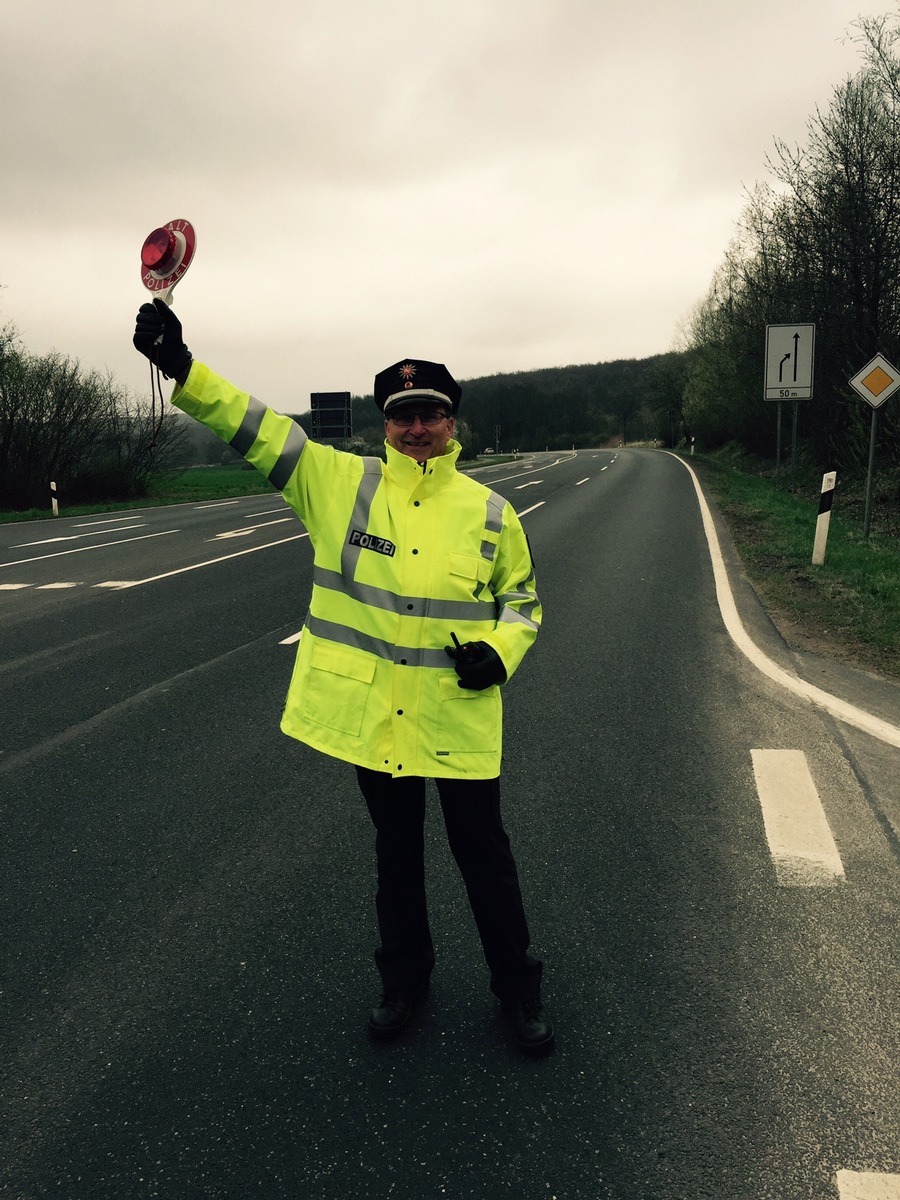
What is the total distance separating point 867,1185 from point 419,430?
224 cm

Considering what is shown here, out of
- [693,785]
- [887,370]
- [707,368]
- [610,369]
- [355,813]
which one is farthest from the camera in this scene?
[610,369]

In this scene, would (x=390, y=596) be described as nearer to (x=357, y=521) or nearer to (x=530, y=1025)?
(x=357, y=521)

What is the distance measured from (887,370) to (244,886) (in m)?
11.5

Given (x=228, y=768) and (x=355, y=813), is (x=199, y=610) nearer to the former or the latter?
(x=228, y=768)

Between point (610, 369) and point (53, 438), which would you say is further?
point (610, 369)

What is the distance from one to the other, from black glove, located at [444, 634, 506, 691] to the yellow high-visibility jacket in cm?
3

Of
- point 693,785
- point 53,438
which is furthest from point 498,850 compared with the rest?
point 53,438

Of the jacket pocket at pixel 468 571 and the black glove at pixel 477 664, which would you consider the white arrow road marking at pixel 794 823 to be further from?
the jacket pocket at pixel 468 571

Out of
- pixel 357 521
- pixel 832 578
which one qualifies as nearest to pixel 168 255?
pixel 357 521

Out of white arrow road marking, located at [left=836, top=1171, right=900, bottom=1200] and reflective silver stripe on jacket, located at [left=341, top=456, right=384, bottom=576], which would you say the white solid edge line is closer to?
white arrow road marking, located at [left=836, top=1171, right=900, bottom=1200]

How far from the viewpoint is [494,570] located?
277cm

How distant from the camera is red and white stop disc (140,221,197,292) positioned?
2668mm

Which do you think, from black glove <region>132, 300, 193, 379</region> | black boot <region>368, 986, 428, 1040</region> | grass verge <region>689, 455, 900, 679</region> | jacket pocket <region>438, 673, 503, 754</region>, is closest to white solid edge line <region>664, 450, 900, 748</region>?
grass verge <region>689, 455, 900, 679</region>

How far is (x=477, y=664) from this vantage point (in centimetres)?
254
